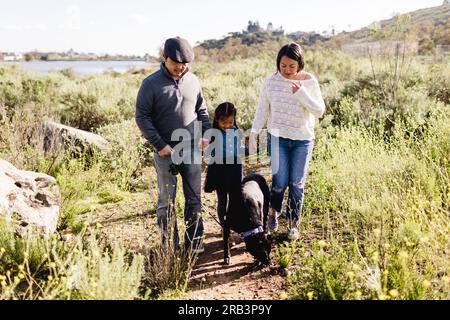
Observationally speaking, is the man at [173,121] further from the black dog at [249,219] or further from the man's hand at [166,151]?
the black dog at [249,219]

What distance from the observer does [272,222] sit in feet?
14.7

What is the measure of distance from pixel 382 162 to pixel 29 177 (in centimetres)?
418

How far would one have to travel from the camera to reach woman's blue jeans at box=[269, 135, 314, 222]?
394 centimetres

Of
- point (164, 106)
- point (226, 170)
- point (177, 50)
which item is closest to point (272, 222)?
point (226, 170)

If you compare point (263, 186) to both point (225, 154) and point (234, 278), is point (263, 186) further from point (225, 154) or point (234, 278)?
point (234, 278)

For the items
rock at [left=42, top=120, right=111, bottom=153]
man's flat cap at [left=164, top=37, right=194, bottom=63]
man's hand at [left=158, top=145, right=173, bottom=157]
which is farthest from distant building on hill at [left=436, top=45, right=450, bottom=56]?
man's hand at [left=158, top=145, right=173, bottom=157]

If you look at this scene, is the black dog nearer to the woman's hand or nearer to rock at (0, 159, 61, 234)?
the woman's hand

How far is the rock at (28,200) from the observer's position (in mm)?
4046

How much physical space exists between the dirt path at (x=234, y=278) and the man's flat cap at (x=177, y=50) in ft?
6.44

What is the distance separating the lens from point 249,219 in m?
3.73

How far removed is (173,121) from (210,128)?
424mm

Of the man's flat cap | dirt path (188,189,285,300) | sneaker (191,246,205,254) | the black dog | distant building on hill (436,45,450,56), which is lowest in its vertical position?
dirt path (188,189,285,300)
